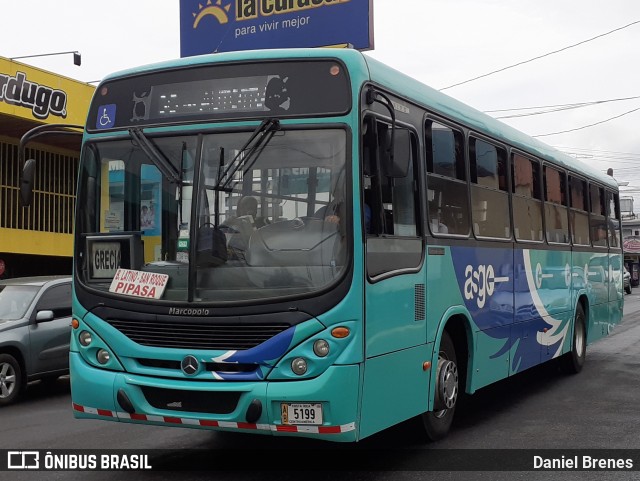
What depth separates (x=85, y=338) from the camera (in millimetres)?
6309

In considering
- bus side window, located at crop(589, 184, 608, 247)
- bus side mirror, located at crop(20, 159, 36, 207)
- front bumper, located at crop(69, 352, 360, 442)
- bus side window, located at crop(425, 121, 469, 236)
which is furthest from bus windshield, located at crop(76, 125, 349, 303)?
bus side window, located at crop(589, 184, 608, 247)

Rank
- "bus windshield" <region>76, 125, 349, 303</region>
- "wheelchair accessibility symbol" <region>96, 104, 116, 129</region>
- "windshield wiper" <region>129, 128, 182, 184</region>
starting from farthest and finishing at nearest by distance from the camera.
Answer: "wheelchair accessibility symbol" <region>96, 104, 116, 129</region> < "windshield wiper" <region>129, 128, 182, 184</region> < "bus windshield" <region>76, 125, 349, 303</region>

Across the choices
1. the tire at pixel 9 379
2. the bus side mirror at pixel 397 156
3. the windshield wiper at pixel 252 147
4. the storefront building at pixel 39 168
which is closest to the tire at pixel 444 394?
the bus side mirror at pixel 397 156

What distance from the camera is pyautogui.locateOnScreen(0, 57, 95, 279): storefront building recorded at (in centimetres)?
1984

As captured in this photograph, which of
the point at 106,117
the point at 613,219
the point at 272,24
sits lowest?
the point at 613,219

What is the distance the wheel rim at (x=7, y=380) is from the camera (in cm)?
1023

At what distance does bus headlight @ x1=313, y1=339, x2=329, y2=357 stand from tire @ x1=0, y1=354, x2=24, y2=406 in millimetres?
6036

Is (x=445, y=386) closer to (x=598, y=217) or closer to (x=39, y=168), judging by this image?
(x=598, y=217)

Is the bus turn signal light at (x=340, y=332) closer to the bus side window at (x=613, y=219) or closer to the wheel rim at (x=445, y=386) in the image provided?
the wheel rim at (x=445, y=386)

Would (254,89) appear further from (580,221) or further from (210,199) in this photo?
(580,221)

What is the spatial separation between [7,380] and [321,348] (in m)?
6.15

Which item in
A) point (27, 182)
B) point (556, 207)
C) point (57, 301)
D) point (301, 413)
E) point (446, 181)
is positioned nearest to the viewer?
point (301, 413)

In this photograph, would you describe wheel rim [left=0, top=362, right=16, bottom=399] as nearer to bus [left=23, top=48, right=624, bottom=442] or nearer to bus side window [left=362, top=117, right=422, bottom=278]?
bus [left=23, top=48, right=624, bottom=442]

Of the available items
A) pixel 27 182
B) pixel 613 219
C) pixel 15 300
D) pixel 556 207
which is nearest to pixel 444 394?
pixel 27 182
